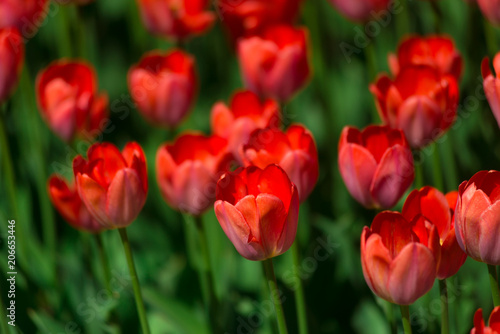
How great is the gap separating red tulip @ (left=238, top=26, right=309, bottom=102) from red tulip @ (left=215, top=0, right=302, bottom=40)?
0.16 m

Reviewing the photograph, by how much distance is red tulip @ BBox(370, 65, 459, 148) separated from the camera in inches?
45.4

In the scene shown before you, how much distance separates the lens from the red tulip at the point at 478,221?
0.86 m

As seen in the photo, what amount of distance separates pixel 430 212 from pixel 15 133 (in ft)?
4.35

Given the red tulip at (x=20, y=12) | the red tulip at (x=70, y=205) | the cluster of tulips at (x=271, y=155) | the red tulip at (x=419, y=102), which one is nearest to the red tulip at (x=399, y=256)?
the cluster of tulips at (x=271, y=155)

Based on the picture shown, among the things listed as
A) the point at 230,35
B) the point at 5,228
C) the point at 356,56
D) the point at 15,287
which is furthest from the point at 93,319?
the point at 356,56

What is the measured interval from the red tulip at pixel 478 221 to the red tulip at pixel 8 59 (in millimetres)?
862

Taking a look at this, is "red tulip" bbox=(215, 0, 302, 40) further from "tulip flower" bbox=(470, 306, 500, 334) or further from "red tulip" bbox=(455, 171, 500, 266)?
"tulip flower" bbox=(470, 306, 500, 334)

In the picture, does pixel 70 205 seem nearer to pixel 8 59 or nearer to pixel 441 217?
pixel 8 59

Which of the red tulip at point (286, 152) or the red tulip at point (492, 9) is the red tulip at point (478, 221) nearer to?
the red tulip at point (286, 152)

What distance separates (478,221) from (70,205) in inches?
25.4

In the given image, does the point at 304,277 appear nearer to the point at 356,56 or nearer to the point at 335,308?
the point at 335,308

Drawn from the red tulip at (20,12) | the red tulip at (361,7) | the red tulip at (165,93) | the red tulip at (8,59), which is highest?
the red tulip at (20,12)

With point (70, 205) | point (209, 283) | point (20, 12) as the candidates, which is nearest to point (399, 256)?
point (209, 283)

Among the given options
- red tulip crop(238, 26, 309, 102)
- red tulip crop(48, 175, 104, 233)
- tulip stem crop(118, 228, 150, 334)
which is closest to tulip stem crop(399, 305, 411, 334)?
tulip stem crop(118, 228, 150, 334)
